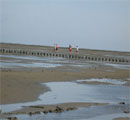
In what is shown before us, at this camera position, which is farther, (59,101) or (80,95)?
(80,95)

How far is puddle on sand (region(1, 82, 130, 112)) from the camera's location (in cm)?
1558

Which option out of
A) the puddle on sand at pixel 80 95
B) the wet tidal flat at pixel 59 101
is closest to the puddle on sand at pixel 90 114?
the wet tidal flat at pixel 59 101

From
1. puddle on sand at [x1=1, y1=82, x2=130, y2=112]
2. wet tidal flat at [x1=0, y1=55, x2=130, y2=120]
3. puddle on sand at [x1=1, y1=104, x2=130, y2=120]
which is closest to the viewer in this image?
puddle on sand at [x1=1, y1=104, x2=130, y2=120]

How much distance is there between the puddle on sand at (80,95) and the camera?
51.1ft

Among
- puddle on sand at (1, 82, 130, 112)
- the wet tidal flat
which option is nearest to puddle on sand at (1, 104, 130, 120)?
the wet tidal flat

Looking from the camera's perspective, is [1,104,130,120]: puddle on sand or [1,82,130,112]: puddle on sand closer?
[1,104,130,120]: puddle on sand

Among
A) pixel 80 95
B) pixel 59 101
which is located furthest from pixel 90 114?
pixel 80 95

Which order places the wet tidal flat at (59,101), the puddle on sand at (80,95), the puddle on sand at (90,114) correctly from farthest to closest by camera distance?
the puddle on sand at (80,95), the wet tidal flat at (59,101), the puddle on sand at (90,114)

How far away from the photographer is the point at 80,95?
17.6m

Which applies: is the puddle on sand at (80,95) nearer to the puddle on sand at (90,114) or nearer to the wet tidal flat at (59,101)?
the wet tidal flat at (59,101)

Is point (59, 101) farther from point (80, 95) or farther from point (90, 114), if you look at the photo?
point (90, 114)

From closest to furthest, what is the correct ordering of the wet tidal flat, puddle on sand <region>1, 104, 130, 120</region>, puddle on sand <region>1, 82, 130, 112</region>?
1. puddle on sand <region>1, 104, 130, 120</region>
2. the wet tidal flat
3. puddle on sand <region>1, 82, 130, 112</region>

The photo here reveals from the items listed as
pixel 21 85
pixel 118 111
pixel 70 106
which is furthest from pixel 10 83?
pixel 118 111

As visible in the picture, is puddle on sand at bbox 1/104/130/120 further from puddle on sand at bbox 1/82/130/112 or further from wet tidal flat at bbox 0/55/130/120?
puddle on sand at bbox 1/82/130/112
